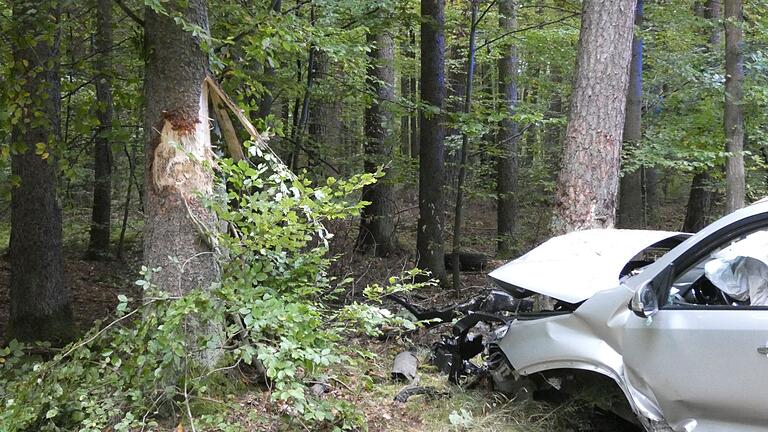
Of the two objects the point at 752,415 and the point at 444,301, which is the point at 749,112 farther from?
the point at 752,415

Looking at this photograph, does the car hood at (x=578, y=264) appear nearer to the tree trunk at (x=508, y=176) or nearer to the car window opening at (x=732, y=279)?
the car window opening at (x=732, y=279)

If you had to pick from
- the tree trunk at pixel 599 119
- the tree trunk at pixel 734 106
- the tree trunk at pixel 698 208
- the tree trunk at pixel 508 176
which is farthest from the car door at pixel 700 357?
the tree trunk at pixel 698 208

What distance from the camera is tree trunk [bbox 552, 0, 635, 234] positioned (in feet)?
20.2

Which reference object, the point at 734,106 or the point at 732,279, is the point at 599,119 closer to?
the point at 732,279

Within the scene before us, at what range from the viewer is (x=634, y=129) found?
13.2 meters

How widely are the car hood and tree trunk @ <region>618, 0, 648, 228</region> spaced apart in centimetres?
798

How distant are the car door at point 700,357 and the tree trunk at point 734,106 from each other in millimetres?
8710

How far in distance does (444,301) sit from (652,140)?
5458 mm

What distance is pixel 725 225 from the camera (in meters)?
3.55

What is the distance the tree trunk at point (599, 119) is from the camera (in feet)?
20.2

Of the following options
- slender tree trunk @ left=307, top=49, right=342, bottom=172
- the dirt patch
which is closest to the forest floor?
slender tree trunk @ left=307, top=49, right=342, bottom=172

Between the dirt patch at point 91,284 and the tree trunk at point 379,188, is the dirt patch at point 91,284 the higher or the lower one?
the lower one

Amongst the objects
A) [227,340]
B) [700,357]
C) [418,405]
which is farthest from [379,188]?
[700,357]

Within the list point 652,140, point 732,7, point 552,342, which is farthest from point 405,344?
point 732,7
